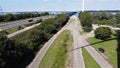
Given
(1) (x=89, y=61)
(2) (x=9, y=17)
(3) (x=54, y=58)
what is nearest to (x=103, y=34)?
(1) (x=89, y=61)

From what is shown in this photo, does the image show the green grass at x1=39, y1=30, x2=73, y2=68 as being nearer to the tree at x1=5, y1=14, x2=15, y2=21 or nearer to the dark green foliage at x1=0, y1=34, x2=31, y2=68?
the dark green foliage at x1=0, y1=34, x2=31, y2=68

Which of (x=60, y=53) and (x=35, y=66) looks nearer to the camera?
(x=35, y=66)

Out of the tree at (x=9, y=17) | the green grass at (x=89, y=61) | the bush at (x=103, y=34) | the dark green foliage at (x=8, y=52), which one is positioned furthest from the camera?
the tree at (x=9, y=17)

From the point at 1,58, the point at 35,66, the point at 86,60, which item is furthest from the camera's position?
the point at 86,60

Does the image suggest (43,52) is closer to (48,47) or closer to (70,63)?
(48,47)

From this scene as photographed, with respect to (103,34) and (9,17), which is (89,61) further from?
(9,17)

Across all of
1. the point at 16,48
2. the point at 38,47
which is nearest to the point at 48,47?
the point at 38,47

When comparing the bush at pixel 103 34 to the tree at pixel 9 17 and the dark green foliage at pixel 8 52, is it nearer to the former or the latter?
the dark green foliage at pixel 8 52

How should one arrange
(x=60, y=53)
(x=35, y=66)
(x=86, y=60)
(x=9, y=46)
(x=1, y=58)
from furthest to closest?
(x=60, y=53) → (x=86, y=60) → (x=35, y=66) → (x=9, y=46) → (x=1, y=58)

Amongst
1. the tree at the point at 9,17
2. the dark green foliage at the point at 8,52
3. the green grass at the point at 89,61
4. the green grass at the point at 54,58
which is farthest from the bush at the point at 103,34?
the tree at the point at 9,17

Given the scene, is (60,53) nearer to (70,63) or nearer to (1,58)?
(70,63)

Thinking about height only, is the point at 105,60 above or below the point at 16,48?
below
